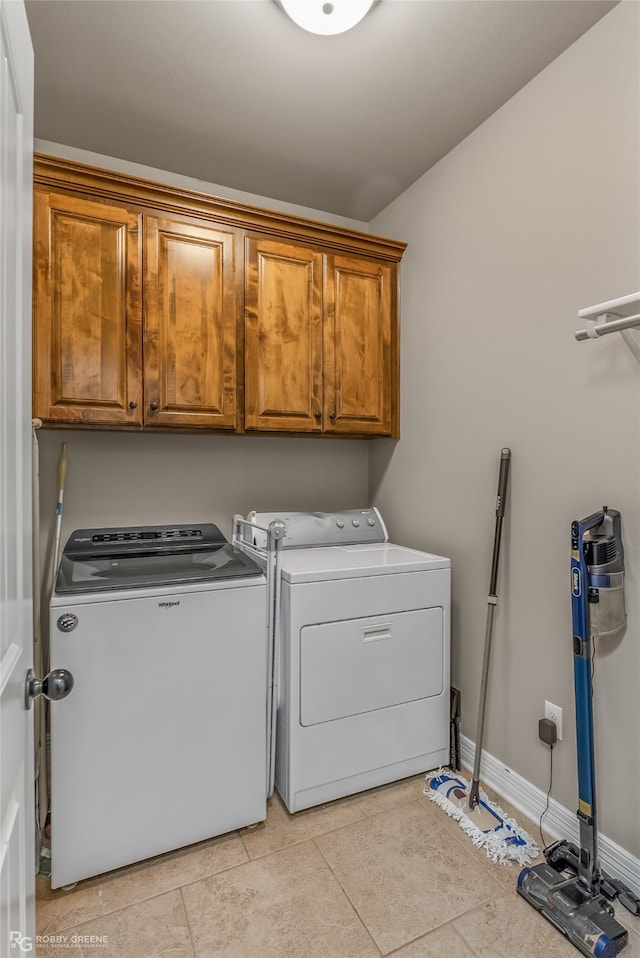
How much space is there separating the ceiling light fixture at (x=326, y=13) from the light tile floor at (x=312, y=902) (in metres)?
2.66

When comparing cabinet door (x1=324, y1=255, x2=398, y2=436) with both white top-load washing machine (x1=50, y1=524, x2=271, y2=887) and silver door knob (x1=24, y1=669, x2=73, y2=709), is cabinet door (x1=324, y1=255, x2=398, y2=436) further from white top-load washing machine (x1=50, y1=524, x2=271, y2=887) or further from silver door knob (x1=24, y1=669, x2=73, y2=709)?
silver door knob (x1=24, y1=669, x2=73, y2=709)

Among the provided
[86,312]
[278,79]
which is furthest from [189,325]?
[278,79]

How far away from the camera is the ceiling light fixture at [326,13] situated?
1.51 meters

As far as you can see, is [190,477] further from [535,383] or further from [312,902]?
[312,902]

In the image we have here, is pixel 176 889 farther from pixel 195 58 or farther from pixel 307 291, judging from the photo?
pixel 195 58

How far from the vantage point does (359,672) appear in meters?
1.98

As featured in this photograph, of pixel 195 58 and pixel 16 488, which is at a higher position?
pixel 195 58

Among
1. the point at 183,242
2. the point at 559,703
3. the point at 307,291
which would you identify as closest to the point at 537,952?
the point at 559,703

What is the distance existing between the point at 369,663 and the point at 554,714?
0.67m

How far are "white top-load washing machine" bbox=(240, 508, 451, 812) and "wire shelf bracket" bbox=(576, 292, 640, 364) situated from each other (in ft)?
3.49

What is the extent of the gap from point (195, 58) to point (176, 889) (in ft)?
8.99

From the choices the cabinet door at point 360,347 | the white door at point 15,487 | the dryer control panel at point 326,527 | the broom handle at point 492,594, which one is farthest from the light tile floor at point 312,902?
the cabinet door at point 360,347

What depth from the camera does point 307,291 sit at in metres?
2.41

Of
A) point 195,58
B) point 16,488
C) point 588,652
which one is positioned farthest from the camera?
point 195,58
